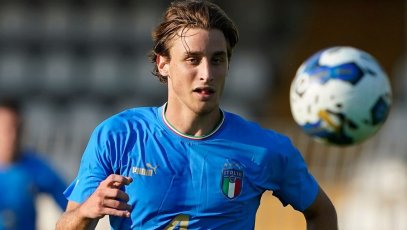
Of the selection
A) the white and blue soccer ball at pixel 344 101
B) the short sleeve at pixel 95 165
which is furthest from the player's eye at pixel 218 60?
the white and blue soccer ball at pixel 344 101

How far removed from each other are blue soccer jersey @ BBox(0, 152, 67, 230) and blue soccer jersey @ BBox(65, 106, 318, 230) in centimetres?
395

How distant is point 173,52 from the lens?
17.0 ft

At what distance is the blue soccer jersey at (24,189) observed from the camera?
9.13 meters

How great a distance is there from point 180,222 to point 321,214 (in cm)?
83

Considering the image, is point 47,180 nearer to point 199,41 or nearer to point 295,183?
point 295,183

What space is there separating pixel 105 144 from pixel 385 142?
10.6 metres

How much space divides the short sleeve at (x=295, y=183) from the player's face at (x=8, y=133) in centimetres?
425

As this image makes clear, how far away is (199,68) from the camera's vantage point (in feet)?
16.4

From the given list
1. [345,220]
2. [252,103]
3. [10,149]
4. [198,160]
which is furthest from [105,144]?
[252,103]

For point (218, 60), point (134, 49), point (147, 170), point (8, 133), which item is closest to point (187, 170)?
point (147, 170)

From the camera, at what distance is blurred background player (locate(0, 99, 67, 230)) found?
912cm

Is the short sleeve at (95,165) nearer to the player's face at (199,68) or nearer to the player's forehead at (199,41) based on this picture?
the player's face at (199,68)

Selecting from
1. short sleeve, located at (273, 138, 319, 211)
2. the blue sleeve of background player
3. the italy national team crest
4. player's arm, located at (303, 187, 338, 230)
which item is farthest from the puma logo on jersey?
the blue sleeve of background player

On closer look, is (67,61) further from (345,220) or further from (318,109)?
(318,109)
